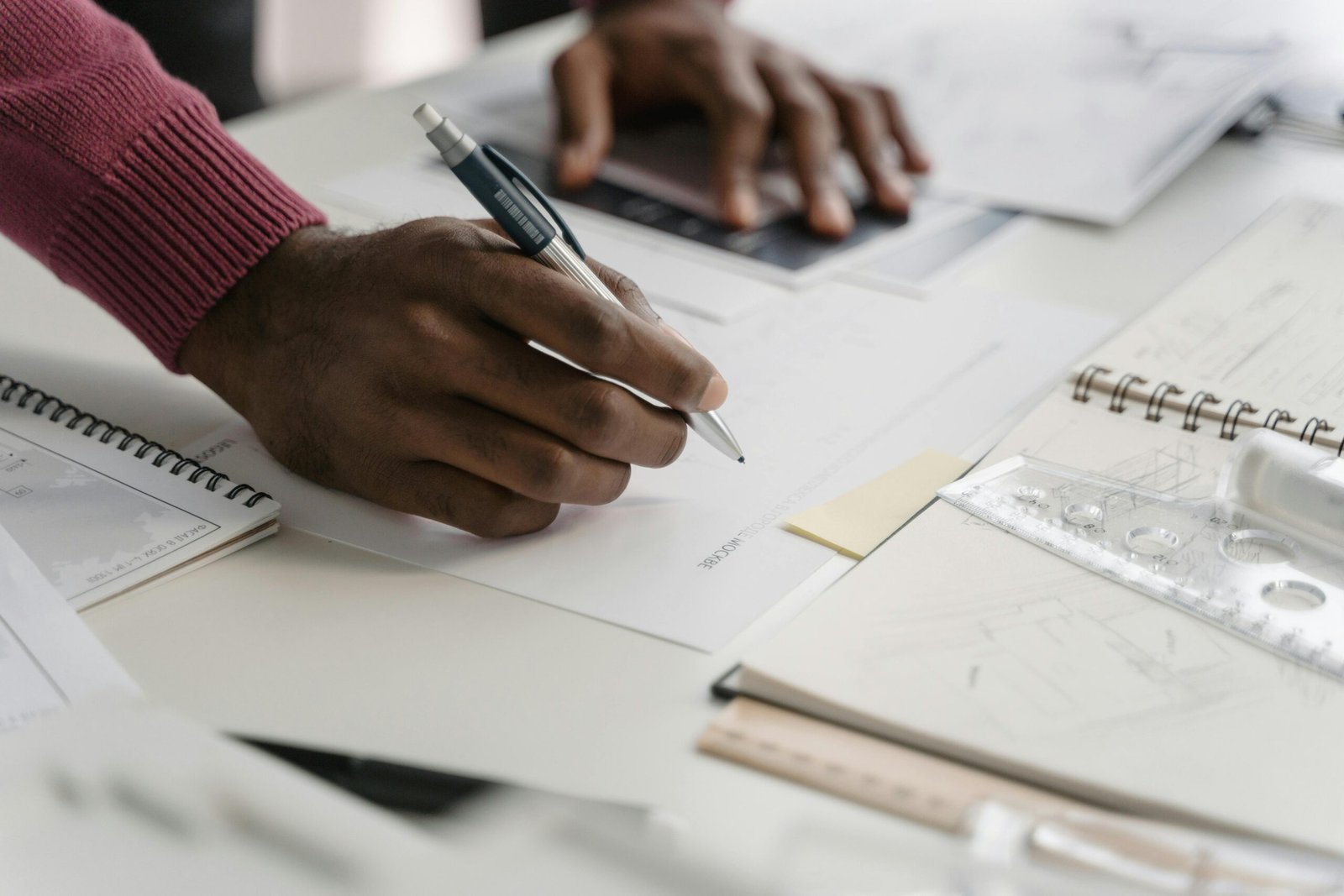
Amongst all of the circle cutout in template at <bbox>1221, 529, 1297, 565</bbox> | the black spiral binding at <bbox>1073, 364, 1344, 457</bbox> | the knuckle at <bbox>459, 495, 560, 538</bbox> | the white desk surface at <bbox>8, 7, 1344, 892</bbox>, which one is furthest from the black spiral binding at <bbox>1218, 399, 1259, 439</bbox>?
the knuckle at <bbox>459, 495, 560, 538</bbox>

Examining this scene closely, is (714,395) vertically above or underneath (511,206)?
underneath

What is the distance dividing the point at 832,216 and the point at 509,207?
18.1 inches

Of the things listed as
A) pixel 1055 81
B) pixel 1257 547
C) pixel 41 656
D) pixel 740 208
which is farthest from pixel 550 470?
pixel 1055 81

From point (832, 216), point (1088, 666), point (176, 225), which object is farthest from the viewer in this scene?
point (832, 216)

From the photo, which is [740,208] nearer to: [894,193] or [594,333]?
[894,193]

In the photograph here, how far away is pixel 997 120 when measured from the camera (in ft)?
4.07

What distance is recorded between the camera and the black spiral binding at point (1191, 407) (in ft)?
2.24

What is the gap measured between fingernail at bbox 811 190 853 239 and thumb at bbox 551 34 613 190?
22cm

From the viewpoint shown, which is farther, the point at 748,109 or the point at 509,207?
the point at 748,109

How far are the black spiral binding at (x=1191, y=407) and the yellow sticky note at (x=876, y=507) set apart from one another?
0.37 feet

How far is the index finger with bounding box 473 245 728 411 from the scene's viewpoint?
0.60 metres

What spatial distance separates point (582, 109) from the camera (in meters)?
1.16

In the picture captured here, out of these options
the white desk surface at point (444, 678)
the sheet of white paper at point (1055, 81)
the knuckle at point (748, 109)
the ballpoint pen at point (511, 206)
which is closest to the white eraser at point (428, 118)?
the ballpoint pen at point (511, 206)

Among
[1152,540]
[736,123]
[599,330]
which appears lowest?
[1152,540]
